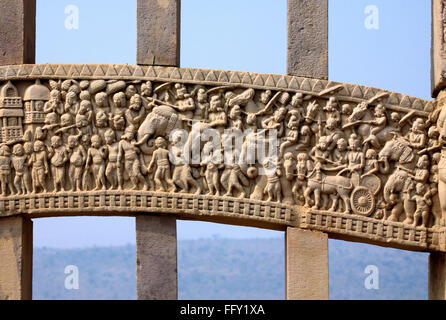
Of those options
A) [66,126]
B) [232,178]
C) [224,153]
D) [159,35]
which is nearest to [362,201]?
[232,178]

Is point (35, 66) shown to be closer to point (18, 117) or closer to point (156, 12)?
point (18, 117)

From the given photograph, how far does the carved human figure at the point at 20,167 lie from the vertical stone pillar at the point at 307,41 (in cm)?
269

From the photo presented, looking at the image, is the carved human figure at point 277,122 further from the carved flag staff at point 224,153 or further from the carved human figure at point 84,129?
the carved human figure at point 84,129

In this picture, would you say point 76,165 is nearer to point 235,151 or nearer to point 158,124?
point 158,124

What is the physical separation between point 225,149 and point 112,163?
3.58 feet

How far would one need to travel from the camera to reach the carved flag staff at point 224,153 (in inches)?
414

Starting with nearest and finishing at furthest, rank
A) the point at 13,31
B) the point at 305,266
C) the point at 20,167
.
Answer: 1. the point at 305,266
2. the point at 20,167
3. the point at 13,31

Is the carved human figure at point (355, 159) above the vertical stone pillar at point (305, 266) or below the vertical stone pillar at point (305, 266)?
above

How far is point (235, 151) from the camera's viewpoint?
1057 cm

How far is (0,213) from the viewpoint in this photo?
10.6 metres

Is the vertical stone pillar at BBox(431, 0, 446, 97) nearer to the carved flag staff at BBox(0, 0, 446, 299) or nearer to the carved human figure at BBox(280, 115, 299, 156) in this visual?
the carved flag staff at BBox(0, 0, 446, 299)

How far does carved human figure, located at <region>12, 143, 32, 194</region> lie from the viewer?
10656mm

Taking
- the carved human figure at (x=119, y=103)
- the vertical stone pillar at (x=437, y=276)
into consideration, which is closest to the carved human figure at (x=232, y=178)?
the carved human figure at (x=119, y=103)
